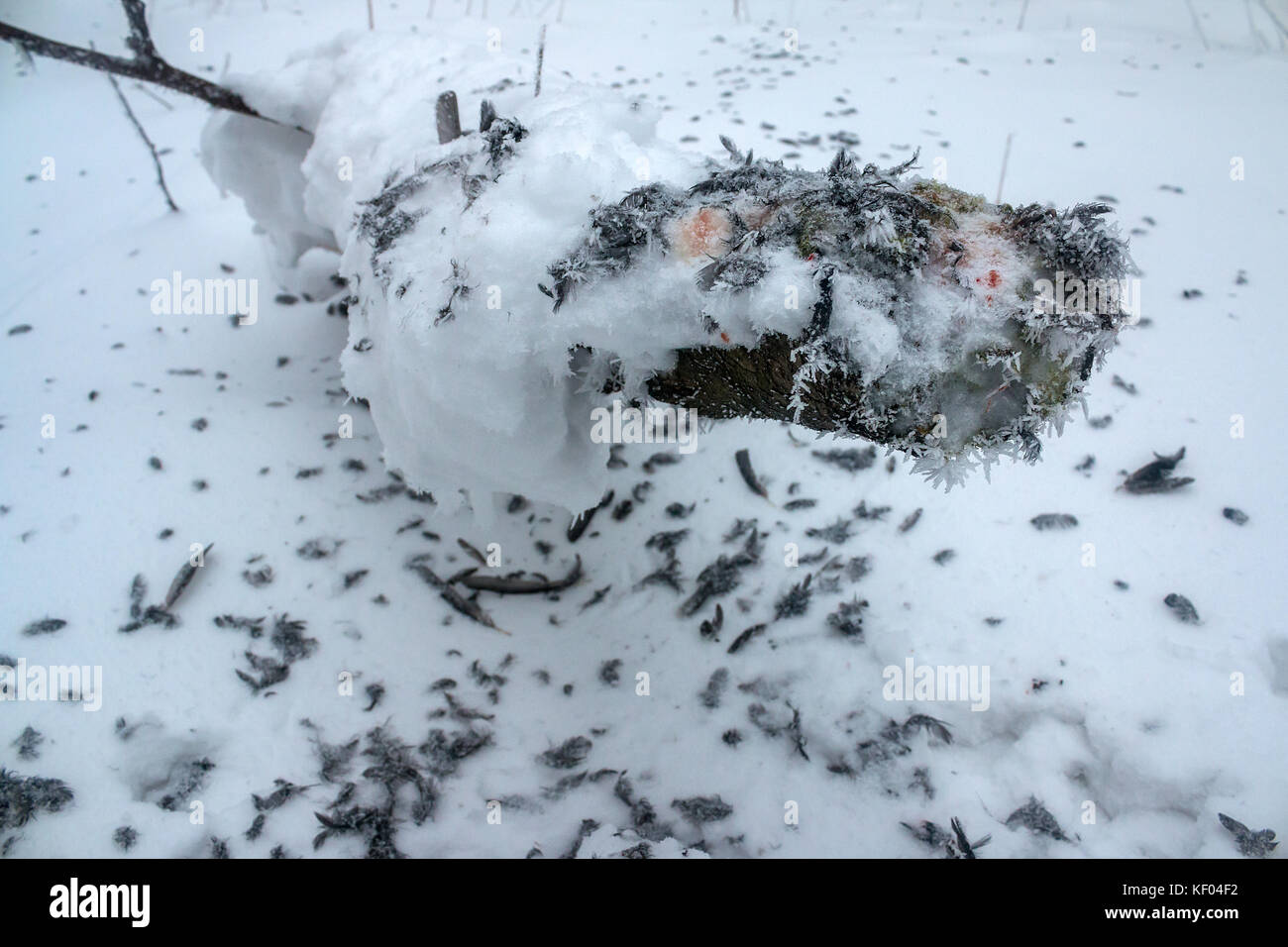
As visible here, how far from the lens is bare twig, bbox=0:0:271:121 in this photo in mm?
2266

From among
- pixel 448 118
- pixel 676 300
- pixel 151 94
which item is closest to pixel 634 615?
pixel 676 300

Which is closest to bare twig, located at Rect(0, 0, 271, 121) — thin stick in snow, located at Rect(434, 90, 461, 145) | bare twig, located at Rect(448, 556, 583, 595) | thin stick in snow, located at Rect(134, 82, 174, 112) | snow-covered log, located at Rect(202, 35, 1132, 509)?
snow-covered log, located at Rect(202, 35, 1132, 509)

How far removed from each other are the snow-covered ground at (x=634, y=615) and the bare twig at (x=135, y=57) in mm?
973

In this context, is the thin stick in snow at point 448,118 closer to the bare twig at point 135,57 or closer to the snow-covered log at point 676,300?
the snow-covered log at point 676,300

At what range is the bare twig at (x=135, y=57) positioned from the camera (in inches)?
89.2

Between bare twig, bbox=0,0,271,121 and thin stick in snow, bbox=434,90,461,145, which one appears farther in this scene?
bare twig, bbox=0,0,271,121

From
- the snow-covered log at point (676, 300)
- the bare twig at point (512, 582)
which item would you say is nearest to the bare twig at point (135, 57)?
the snow-covered log at point (676, 300)

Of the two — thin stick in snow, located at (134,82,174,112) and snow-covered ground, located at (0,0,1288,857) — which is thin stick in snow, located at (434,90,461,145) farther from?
thin stick in snow, located at (134,82,174,112)

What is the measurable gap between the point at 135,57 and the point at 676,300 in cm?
239

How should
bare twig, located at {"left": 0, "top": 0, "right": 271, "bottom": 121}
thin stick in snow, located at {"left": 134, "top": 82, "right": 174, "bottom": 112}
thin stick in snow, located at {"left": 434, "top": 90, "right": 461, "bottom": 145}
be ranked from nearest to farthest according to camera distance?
thin stick in snow, located at {"left": 434, "top": 90, "right": 461, "bottom": 145}
bare twig, located at {"left": 0, "top": 0, "right": 271, "bottom": 121}
thin stick in snow, located at {"left": 134, "top": 82, "right": 174, "bottom": 112}

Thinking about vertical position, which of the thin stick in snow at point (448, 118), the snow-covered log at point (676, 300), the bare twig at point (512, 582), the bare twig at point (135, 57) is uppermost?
the bare twig at point (135, 57)

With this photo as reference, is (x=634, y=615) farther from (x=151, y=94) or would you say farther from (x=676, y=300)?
(x=151, y=94)

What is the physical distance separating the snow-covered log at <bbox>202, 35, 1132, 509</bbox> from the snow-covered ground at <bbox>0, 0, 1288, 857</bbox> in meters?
0.66

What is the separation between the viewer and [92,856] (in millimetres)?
1677
